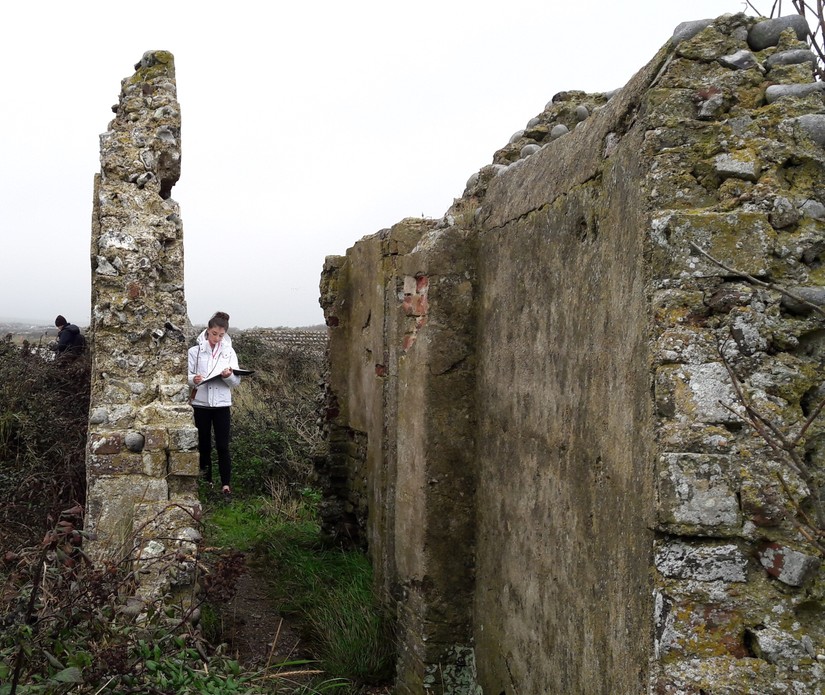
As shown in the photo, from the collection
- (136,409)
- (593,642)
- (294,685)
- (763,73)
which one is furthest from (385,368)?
(763,73)

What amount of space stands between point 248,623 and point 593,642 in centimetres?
344

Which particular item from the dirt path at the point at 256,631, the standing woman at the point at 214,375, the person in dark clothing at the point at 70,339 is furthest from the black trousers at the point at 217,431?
the person in dark clothing at the point at 70,339

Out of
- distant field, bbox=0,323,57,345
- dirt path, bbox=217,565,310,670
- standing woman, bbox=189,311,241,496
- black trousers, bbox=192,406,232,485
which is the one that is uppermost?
distant field, bbox=0,323,57,345

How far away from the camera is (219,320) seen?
24.5ft

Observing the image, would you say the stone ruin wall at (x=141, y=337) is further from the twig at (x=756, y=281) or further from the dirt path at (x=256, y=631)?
the twig at (x=756, y=281)

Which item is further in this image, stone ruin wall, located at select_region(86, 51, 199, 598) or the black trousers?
the black trousers

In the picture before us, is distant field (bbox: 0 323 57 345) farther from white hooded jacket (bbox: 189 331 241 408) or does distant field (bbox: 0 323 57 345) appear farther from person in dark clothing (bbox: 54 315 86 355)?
white hooded jacket (bbox: 189 331 241 408)

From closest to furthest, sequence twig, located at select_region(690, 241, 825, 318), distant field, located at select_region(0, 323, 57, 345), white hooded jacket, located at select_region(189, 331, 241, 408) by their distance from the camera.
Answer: twig, located at select_region(690, 241, 825, 318) → white hooded jacket, located at select_region(189, 331, 241, 408) → distant field, located at select_region(0, 323, 57, 345)

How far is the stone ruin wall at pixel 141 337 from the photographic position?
5.22 m

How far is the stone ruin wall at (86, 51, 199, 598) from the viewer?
5.22 meters

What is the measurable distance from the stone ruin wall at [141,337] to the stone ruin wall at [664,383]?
7.09ft

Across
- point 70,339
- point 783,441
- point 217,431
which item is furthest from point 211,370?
point 783,441

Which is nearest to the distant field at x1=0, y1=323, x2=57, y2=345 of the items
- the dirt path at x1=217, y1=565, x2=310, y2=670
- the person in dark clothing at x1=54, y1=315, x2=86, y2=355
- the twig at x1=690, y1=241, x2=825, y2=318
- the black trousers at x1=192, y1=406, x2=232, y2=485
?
the person in dark clothing at x1=54, y1=315, x2=86, y2=355

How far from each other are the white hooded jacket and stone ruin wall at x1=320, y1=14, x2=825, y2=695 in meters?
3.76
